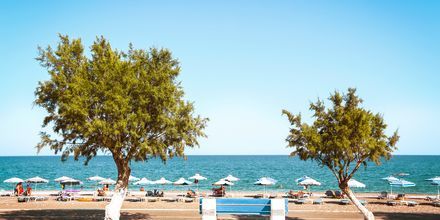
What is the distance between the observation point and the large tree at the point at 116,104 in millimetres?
19234

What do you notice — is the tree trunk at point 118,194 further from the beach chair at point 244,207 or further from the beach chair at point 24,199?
the beach chair at point 24,199

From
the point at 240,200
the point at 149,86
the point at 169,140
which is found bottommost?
the point at 240,200

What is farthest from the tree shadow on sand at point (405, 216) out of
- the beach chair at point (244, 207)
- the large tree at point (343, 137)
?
the beach chair at point (244, 207)

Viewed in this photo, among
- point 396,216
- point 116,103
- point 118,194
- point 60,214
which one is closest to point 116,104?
point 116,103

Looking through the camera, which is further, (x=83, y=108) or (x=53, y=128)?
(x=53, y=128)

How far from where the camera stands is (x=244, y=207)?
20.4 meters

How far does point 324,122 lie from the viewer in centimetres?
2167

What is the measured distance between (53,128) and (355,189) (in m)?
51.8

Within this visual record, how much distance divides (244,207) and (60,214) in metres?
14.0

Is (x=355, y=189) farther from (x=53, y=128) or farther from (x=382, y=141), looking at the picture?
(x=53, y=128)

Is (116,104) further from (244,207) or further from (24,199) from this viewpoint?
(24,199)

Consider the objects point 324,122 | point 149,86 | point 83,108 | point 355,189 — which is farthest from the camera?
point 355,189

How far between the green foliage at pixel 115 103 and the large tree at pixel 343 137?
620 cm

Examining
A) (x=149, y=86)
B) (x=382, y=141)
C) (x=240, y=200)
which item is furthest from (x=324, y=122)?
(x=149, y=86)
